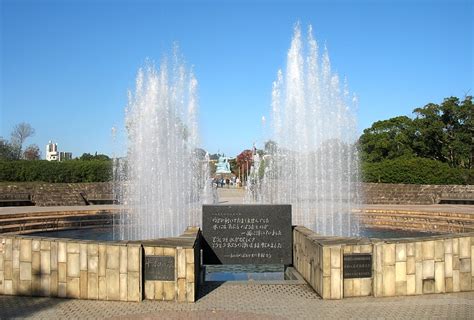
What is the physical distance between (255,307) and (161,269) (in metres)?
1.49

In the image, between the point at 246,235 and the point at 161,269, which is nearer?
the point at 161,269

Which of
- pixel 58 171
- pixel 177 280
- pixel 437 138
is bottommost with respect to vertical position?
Result: pixel 177 280

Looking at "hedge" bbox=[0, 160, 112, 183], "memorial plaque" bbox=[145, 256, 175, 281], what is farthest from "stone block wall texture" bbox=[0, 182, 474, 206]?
"memorial plaque" bbox=[145, 256, 175, 281]

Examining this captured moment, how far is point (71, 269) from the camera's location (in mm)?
7496

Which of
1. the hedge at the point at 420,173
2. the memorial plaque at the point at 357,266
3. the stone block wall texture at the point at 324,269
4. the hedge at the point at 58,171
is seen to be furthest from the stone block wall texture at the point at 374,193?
the memorial plaque at the point at 357,266

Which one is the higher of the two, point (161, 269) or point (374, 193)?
point (374, 193)

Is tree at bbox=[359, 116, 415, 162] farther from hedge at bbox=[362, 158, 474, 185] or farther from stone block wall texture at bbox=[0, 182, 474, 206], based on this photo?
stone block wall texture at bbox=[0, 182, 474, 206]

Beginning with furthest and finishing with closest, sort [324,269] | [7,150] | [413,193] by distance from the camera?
[7,150], [413,193], [324,269]

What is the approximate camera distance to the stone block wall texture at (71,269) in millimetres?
7367

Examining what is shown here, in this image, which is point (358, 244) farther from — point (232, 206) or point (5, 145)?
point (5, 145)

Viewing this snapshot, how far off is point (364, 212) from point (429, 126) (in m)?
28.0

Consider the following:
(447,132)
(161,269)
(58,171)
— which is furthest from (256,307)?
(447,132)

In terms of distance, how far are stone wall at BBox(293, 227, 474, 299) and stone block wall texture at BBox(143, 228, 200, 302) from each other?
1.94 meters

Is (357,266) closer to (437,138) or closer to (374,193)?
(374,193)
